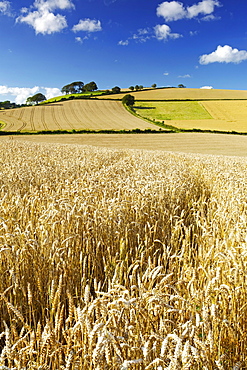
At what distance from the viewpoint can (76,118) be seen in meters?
61.3

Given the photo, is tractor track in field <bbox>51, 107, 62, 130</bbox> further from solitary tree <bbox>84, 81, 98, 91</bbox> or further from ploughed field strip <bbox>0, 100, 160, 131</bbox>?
solitary tree <bbox>84, 81, 98, 91</bbox>

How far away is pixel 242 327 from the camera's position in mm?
2195

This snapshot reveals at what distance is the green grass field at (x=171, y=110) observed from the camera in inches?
2596


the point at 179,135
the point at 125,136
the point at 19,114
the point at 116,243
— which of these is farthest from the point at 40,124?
the point at 116,243

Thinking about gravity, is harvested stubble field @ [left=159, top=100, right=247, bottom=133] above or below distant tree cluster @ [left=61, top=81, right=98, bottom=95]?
below

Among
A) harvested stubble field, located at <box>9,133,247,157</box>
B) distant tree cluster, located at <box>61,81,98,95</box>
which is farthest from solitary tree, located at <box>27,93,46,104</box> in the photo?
harvested stubble field, located at <box>9,133,247,157</box>

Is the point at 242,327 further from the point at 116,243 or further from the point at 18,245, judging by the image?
the point at 18,245

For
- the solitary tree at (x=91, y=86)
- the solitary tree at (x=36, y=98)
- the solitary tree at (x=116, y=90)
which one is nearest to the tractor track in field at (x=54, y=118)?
the solitary tree at (x=36, y=98)

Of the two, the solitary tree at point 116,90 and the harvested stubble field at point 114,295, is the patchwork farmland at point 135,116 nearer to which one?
the solitary tree at point 116,90

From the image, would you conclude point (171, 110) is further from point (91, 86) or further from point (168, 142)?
point (91, 86)

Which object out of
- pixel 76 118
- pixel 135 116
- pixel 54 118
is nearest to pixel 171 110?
pixel 135 116

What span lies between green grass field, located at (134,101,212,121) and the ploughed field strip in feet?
16.5

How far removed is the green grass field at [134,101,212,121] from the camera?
6594 centimetres

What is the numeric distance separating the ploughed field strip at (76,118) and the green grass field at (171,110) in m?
5.03
